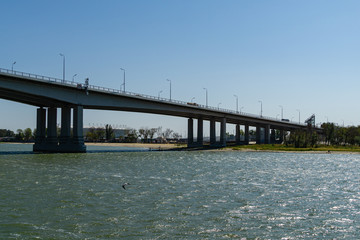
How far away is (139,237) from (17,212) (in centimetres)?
875

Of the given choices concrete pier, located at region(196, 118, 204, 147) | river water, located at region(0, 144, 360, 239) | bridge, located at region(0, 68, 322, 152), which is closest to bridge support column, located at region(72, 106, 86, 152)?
bridge, located at region(0, 68, 322, 152)

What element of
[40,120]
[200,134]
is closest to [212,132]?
[200,134]

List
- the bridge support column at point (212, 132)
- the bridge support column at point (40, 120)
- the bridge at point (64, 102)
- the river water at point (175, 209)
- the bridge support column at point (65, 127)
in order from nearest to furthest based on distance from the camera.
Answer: the river water at point (175, 209), the bridge at point (64, 102), the bridge support column at point (65, 127), the bridge support column at point (40, 120), the bridge support column at point (212, 132)

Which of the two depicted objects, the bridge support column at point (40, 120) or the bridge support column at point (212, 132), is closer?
the bridge support column at point (40, 120)

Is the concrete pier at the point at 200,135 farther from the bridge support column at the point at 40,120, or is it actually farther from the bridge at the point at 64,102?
the bridge support column at the point at 40,120

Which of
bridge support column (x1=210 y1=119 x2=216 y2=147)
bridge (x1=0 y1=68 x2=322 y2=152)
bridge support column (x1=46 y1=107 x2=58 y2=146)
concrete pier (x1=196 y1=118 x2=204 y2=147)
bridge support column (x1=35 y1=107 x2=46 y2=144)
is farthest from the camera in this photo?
bridge support column (x1=210 y1=119 x2=216 y2=147)

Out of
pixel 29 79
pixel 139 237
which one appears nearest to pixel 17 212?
pixel 139 237

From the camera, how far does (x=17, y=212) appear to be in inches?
861

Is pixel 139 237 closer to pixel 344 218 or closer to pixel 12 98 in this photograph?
pixel 344 218

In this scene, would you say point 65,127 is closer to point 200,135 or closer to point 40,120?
point 40,120

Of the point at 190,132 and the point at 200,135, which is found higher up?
the point at 190,132

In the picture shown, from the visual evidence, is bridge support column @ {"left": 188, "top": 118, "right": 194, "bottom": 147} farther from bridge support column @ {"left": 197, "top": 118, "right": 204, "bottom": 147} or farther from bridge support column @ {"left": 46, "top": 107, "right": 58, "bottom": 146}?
bridge support column @ {"left": 46, "top": 107, "right": 58, "bottom": 146}

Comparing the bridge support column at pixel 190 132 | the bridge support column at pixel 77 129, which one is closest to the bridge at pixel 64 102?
the bridge support column at pixel 77 129

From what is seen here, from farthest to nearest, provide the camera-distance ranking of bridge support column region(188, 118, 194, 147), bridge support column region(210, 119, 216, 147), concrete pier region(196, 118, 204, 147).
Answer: bridge support column region(188, 118, 194, 147)
bridge support column region(210, 119, 216, 147)
concrete pier region(196, 118, 204, 147)
